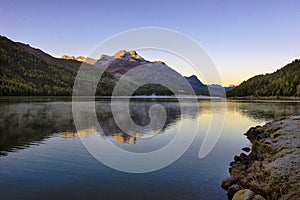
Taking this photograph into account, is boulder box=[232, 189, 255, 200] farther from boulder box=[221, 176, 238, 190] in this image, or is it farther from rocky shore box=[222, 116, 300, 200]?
boulder box=[221, 176, 238, 190]

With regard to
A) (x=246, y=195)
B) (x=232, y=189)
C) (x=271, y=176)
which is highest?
(x=271, y=176)

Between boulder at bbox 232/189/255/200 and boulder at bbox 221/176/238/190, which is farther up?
boulder at bbox 232/189/255/200

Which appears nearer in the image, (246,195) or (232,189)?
(246,195)

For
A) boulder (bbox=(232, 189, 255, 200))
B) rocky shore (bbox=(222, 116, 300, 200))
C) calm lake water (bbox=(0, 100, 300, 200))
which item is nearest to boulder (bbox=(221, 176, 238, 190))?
rocky shore (bbox=(222, 116, 300, 200))

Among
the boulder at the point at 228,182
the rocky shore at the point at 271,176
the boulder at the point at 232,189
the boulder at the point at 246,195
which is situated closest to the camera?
the boulder at the point at 246,195

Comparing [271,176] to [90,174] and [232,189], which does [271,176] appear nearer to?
[232,189]

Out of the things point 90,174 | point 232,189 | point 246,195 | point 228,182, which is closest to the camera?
point 246,195

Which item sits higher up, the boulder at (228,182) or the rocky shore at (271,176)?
the rocky shore at (271,176)

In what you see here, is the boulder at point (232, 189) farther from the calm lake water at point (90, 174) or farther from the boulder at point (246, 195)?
the boulder at point (246, 195)

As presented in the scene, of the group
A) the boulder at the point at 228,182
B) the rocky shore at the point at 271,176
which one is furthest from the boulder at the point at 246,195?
the boulder at the point at 228,182

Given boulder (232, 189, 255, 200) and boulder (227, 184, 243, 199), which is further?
boulder (227, 184, 243, 199)

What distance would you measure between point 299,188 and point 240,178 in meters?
5.13

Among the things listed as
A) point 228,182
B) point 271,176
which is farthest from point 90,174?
point 271,176

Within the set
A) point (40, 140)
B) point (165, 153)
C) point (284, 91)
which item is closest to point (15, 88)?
point (40, 140)
